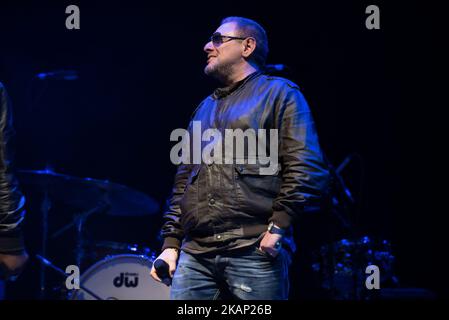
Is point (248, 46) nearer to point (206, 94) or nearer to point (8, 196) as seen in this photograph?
point (8, 196)

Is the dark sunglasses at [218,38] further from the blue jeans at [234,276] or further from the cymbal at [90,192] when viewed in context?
the cymbal at [90,192]

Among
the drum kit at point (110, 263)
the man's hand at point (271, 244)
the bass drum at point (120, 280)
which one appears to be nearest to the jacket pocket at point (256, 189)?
the man's hand at point (271, 244)

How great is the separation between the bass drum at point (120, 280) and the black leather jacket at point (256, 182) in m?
2.25

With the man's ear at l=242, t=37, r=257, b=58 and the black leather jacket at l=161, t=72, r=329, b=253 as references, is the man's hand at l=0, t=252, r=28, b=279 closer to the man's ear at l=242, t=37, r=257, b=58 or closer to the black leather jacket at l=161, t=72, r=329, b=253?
the black leather jacket at l=161, t=72, r=329, b=253

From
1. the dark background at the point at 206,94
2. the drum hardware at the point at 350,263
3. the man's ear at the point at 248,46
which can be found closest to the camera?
the man's ear at the point at 248,46

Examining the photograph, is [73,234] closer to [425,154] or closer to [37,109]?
[37,109]

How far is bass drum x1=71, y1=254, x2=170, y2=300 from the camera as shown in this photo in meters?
5.07

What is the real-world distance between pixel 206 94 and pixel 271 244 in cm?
384

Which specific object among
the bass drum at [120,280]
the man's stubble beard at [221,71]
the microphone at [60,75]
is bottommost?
the bass drum at [120,280]

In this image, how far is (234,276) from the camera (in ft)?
8.46

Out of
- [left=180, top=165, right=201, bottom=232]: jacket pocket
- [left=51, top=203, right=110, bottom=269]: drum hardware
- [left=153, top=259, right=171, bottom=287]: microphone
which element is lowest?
[left=51, top=203, right=110, bottom=269]: drum hardware

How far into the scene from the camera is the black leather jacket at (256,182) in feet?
8.55

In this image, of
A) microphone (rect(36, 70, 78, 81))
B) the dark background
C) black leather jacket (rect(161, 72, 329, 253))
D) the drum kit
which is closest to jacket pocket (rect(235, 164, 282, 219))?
black leather jacket (rect(161, 72, 329, 253))

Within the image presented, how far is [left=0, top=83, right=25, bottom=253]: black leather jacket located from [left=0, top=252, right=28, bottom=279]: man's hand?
0.02 meters
